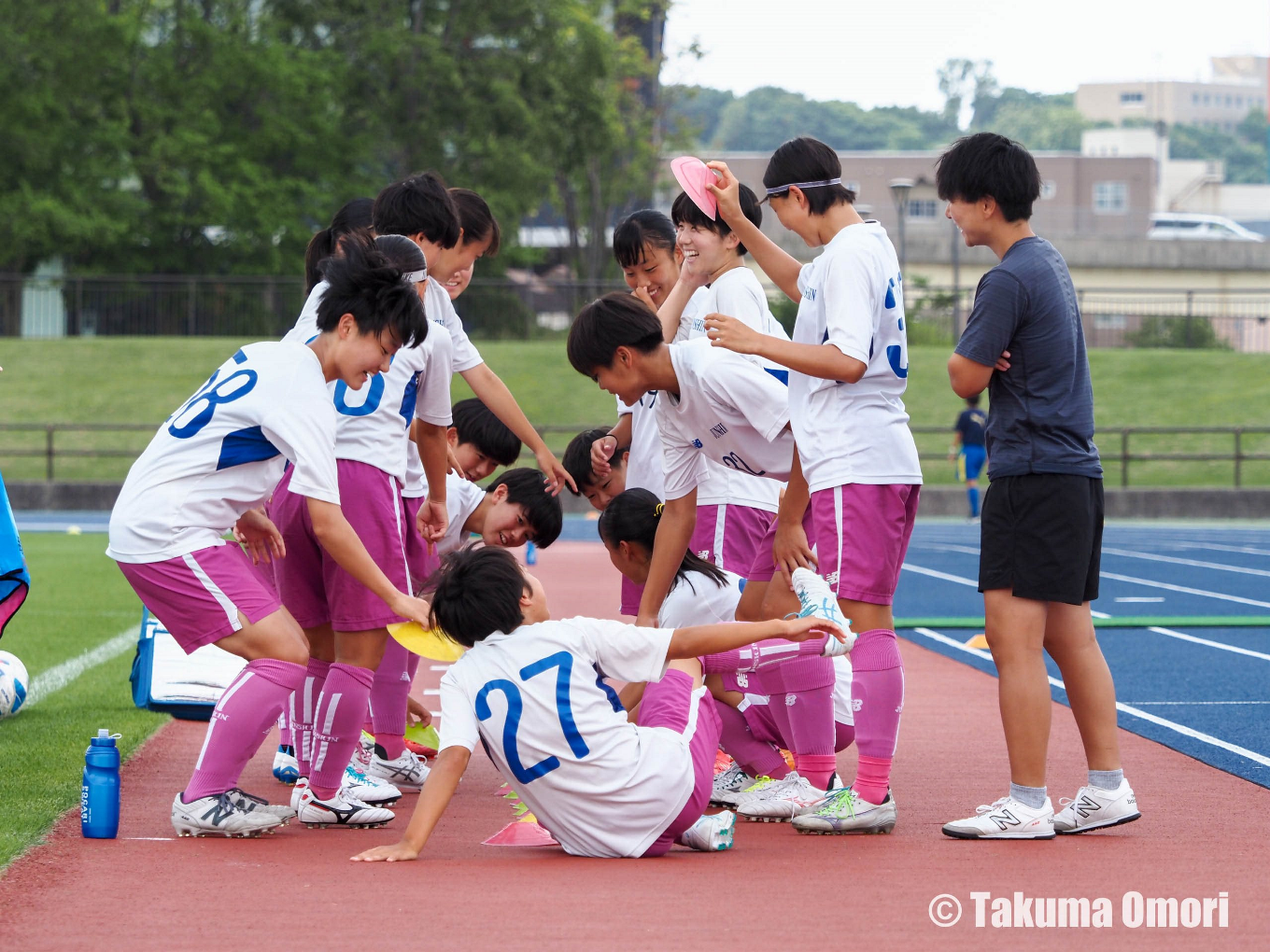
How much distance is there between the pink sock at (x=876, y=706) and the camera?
4.58 metres

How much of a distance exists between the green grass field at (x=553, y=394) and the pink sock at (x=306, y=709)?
2039cm

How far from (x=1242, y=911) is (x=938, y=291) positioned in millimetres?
31724

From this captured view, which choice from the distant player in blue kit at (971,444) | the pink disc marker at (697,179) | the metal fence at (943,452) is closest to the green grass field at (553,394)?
the metal fence at (943,452)

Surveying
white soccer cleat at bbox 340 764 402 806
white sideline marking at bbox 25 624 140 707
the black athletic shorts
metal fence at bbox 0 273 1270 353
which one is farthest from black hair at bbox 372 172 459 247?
metal fence at bbox 0 273 1270 353

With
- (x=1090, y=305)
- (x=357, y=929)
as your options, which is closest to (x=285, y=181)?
(x=1090, y=305)

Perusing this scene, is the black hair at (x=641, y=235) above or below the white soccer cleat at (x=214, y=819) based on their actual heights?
above

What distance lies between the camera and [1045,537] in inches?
174

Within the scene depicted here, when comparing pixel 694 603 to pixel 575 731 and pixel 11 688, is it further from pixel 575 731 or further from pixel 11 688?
pixel 11 688

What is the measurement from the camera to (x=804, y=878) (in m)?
4.03

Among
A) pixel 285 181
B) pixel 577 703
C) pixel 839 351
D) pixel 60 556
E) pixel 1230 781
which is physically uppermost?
pixel 285 181

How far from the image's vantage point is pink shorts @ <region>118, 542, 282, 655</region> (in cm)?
437

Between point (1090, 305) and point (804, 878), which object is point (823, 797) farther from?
point (1090, 305)

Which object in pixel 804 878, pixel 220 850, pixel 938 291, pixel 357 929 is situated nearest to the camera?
pixel 357 929
